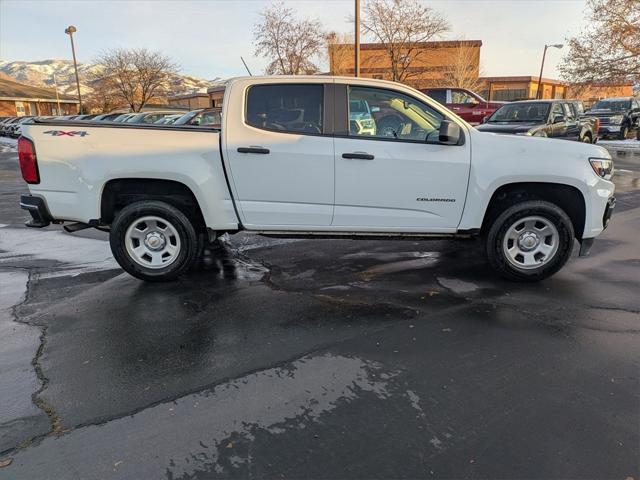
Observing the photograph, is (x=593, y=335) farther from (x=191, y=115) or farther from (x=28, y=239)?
(x=191, y=115)

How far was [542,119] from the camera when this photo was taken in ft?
41.7

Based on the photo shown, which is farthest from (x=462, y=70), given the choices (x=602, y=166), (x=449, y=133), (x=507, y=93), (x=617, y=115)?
(x=449, y=133)

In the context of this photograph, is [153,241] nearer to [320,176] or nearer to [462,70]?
[320,176]

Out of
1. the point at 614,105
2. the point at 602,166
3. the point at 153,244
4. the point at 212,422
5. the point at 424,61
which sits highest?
the point at 424,61

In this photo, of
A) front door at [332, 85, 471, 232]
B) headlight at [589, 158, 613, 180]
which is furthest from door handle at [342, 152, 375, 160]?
headlight at [589, 158, 613, 180]

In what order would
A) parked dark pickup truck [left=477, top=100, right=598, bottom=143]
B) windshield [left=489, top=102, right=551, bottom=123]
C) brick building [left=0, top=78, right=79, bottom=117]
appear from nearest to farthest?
parked dark pickup truck [left=477, top=100, right=598, bottom=143]
windshield [left=489, top=102, right=551, bottom=123]
brick building [left=0, top=78, right=79, bottom=117]

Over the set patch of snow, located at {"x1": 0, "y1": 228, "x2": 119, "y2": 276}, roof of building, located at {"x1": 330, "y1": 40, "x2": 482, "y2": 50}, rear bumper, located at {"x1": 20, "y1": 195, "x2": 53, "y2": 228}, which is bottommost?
patch of snow, located at {"x1": 0, "y1": 228, "x2": 119, "y2": 276}

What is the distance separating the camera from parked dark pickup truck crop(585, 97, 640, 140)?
23.0m

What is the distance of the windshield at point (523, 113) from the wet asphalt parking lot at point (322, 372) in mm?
8156

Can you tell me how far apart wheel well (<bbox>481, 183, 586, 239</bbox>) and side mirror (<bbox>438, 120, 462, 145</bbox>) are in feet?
2.41

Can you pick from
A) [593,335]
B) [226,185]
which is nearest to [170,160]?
[226,185]

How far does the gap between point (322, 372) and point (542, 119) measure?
11747mm

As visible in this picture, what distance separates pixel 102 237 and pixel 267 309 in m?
4.03

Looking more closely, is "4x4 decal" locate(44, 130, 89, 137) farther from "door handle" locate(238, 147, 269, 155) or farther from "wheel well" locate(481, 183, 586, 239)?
"wheel well" locate(481, 183, 586, 239)
